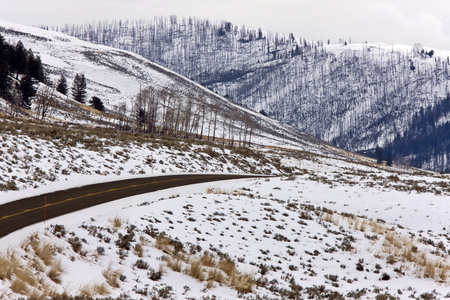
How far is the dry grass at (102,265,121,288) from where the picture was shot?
8492 mm

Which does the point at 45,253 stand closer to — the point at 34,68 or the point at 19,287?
the point at 19,287

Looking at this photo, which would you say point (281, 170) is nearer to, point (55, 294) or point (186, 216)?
point (186, 216)

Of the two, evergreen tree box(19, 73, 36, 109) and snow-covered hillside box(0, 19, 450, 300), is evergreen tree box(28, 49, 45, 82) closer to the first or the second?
evergreen tree box(19, 73, 36, 109)

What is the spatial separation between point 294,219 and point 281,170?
84.2 feet

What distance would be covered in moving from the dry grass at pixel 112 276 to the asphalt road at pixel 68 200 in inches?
146

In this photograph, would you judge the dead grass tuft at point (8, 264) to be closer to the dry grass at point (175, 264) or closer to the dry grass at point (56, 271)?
the dry grass at point (56, 271)

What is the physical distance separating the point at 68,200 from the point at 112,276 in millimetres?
8346

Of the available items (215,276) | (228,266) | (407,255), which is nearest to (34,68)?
(228,266)

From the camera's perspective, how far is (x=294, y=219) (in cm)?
1800

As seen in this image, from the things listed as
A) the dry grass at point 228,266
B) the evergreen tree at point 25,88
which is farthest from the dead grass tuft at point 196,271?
the evergreen tree at point 25,88

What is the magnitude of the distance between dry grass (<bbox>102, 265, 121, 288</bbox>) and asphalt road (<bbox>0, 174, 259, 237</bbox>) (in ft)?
12.2

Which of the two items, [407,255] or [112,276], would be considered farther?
[407,255]

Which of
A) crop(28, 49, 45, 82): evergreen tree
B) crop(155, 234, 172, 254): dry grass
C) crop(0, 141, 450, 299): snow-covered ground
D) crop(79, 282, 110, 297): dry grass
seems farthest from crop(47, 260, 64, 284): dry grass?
crop(28, 49, 45, 82): evergreen tree

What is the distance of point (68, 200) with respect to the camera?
15773 mm
